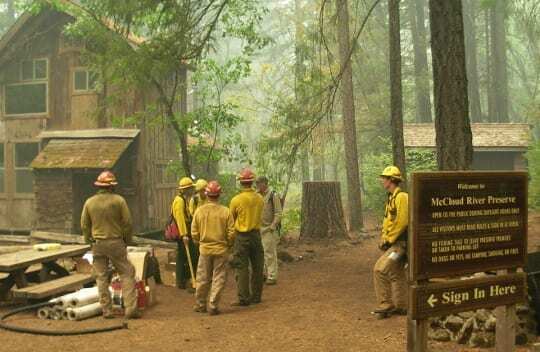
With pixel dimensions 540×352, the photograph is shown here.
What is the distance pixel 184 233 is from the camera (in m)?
10.9

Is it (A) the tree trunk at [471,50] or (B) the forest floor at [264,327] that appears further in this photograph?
(A) the tree trunk at [471,50]

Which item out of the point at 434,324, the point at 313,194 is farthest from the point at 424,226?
the point at 313,194

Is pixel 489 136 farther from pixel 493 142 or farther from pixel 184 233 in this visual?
pixel 184 233

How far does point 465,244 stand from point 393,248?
106 inches

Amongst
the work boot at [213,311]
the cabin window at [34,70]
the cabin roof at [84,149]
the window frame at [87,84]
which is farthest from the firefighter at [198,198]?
the cabin window at [34,70]

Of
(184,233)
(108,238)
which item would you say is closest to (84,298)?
(108,238)

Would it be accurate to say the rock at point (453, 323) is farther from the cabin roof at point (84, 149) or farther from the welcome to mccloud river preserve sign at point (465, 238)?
the cabin roof at point (84, 149)

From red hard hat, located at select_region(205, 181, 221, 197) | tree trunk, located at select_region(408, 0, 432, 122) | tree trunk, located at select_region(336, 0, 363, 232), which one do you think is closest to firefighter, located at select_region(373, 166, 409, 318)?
red hard hat, located at select_region(205, 181, 221, 197)

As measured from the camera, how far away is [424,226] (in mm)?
5191

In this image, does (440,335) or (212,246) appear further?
(212,246)

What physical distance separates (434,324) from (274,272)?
5070 mm

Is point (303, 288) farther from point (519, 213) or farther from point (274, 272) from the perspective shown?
point (519, 213)

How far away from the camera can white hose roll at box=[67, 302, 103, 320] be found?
A: 29.5 feet

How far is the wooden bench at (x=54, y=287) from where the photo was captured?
9.60m
